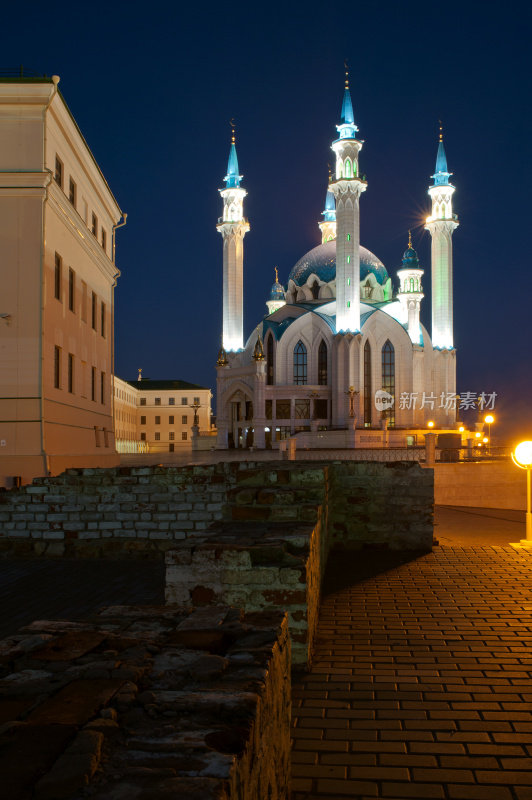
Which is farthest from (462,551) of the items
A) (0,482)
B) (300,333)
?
(300,333)

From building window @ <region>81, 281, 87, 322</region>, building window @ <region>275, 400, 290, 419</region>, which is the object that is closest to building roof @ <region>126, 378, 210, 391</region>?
building window @ <region>275, 400, 290, 419</region>

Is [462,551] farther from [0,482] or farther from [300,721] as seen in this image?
[0,482]

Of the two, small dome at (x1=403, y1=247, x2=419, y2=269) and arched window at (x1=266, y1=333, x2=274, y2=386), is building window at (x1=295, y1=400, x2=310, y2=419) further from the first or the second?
small dome at (x1=403, y1=247, x2=419, y2=269)

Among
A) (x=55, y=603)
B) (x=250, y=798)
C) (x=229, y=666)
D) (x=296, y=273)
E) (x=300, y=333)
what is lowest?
(x=55, y=603)

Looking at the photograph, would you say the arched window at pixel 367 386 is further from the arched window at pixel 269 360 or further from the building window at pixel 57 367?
the building window at pixel 57 367

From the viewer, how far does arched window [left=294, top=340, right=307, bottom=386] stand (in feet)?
188

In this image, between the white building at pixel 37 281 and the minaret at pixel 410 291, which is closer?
the white building at pixel 37 281

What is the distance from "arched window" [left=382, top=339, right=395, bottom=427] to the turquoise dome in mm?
10182

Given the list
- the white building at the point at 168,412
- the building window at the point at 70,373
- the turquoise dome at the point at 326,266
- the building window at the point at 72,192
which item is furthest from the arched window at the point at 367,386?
the white building at the point at 168,412

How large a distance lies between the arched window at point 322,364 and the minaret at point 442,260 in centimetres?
1129

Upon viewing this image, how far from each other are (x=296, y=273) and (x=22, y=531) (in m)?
57.4

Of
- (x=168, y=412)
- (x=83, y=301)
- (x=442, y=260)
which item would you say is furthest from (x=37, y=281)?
(x=168, y=412)

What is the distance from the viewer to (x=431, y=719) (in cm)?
411

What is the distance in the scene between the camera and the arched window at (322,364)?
56.2 metres
